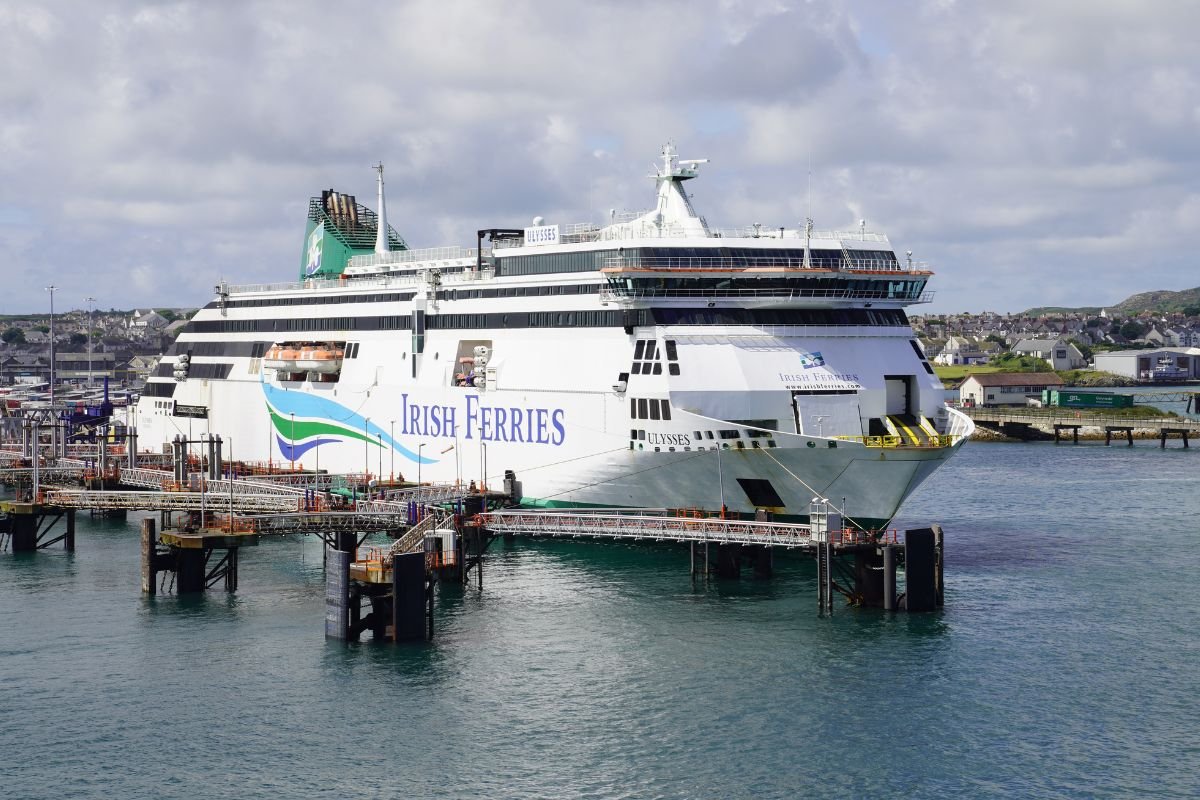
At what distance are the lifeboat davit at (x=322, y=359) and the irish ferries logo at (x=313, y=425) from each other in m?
1.60

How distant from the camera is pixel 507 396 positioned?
60.6m

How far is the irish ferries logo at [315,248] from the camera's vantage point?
3201 inches

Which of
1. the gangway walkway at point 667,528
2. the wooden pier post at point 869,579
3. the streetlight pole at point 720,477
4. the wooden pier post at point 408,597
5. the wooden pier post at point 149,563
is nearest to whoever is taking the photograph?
the wooden pier post at point 408,597

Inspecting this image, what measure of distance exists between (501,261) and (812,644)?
2564 cm

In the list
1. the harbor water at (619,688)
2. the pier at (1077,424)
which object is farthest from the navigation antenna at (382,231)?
the pier at (1077,424)

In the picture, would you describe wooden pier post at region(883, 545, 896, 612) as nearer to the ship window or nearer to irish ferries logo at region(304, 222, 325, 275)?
the ship window

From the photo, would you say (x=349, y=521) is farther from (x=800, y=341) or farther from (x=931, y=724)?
(x=931, y=724)

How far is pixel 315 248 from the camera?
271 feet

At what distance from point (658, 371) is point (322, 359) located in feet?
80.5

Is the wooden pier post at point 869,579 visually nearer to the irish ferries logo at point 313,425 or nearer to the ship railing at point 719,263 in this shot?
the ship railing at point 719,263

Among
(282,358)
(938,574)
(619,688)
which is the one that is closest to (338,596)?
(619,688)

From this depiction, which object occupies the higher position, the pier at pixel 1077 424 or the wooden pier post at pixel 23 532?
the pier at pixel 1077 424

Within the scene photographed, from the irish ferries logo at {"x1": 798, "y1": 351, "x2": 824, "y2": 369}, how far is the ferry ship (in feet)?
0.33

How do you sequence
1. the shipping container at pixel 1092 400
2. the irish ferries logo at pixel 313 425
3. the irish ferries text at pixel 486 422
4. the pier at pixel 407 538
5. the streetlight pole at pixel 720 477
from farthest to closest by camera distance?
the shipping container at pixel 1092 400, the irish ferries logo at pixel 313 425, the irish ferries text at pixel 486 422, the streetlight pole at pixel 720 477, the pier at pixel 407 538
